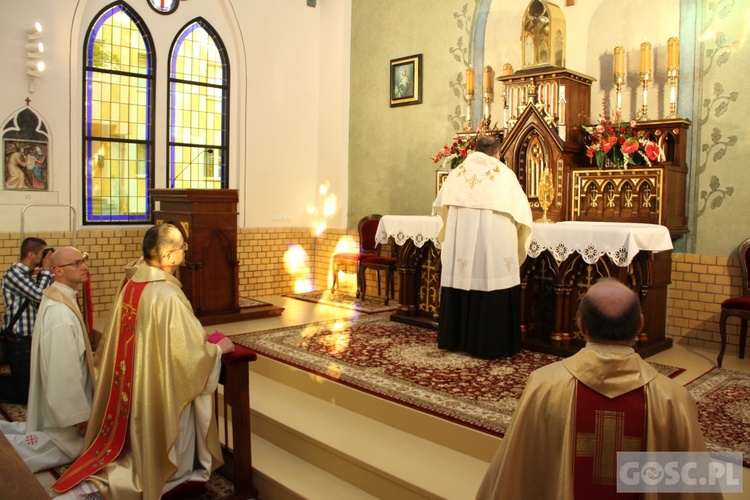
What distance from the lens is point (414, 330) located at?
23.5 feet

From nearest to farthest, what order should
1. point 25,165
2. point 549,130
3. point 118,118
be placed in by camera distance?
1. point 549,130
2. point 25,165
3. point 118,118

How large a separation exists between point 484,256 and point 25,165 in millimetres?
5499

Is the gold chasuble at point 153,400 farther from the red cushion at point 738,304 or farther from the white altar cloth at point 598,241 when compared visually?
the red cushion at point 738,304

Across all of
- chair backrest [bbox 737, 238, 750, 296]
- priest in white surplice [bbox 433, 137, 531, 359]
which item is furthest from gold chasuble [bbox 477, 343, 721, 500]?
chair backrest [bbox 737, 238, 750, 296]

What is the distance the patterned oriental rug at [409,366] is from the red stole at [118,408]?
1756 mm

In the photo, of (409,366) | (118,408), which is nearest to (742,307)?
(409,366)

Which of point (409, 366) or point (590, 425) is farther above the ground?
point (590, 425)

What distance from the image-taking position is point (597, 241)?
19.0 feet

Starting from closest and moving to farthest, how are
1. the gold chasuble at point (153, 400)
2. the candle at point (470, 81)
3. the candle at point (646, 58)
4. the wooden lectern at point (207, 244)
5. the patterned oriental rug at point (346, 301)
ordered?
the gold chasuble at point (153, 400)
the candle at point (646, 58)
the wooden lectern at point (207, 244)
the candle at point (470, 81)
the patterned oriental rug at point (346, 301)

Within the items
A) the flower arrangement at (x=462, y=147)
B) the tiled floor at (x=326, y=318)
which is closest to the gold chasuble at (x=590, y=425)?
the tiled floor at (x=326, y=318)

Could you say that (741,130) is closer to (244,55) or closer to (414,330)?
(414,330)

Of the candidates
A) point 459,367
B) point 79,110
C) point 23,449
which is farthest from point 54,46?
point 459,367

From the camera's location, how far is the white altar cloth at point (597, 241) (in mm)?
5627

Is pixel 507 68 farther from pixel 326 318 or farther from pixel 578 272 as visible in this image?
pixel 326 318
